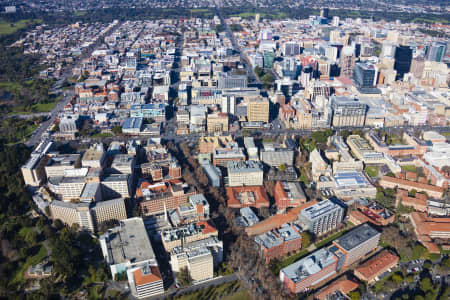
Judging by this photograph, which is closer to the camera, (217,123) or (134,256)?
(134,256)

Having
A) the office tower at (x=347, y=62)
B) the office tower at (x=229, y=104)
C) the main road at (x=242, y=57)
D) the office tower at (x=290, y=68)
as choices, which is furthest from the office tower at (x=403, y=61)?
the office tower at (x=229, y=104)

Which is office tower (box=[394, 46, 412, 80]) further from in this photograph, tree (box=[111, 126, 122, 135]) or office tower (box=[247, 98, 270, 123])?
tree (box=[111, 126, 122, 135])

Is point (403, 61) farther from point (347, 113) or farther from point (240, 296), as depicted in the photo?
point (240, 296)

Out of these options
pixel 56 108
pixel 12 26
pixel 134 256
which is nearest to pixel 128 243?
pixel 134 256

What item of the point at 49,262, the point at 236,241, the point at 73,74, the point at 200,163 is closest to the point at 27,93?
the point at 73,74

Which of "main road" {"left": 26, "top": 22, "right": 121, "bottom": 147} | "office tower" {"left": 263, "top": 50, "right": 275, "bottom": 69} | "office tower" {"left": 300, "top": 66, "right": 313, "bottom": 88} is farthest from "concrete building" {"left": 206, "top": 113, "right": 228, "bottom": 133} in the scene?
"office tower" {"left": 263, "top": 50, "right": 275, "bottom": 69}

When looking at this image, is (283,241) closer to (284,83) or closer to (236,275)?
(236,275)

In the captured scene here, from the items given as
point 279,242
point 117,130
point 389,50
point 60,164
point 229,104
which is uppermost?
point 389,50

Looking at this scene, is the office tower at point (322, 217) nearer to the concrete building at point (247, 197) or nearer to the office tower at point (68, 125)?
the concrete building at point (247, 197)
